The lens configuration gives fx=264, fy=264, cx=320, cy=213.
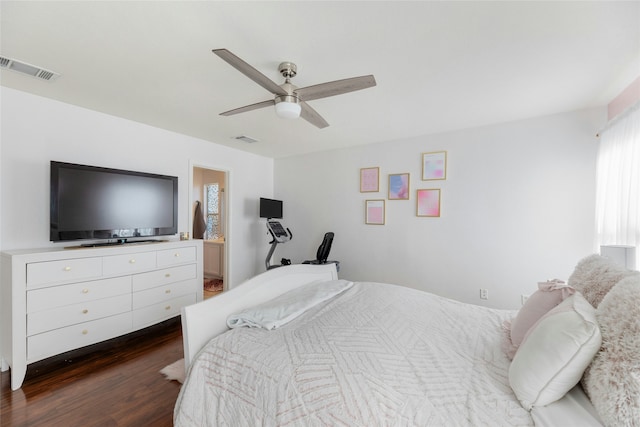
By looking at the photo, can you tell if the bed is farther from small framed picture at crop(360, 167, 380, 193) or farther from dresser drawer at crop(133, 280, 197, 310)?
small framed picture at crop(360, 167, 380, 193)

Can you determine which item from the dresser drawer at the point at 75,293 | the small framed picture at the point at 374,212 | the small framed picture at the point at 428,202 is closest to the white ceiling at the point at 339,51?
the small framed picture at the point at 428,202

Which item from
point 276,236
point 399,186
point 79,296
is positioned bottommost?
point 79,296

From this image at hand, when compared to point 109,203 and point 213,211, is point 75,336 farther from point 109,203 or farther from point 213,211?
point 213,211

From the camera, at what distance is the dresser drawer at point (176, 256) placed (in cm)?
298

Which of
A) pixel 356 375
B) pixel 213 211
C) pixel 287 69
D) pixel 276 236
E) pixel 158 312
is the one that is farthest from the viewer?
pixel 213 211

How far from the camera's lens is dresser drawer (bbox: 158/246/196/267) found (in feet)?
9.77

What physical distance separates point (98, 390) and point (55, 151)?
2272 millimetres

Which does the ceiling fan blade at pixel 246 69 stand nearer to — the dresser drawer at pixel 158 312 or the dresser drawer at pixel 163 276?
the dresser drawer at pixel 163 276

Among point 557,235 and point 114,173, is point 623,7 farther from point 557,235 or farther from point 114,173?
point 114,173

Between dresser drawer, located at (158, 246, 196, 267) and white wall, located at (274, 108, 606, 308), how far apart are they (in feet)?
7.11

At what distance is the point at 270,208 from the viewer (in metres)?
4.68

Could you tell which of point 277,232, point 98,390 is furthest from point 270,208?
point 98,390

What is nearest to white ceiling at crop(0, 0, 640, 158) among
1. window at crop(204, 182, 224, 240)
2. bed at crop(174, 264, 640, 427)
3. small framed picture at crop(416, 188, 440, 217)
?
small framed picture at crop(416, 188, 440, 217)

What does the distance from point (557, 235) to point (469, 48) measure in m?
2.47
